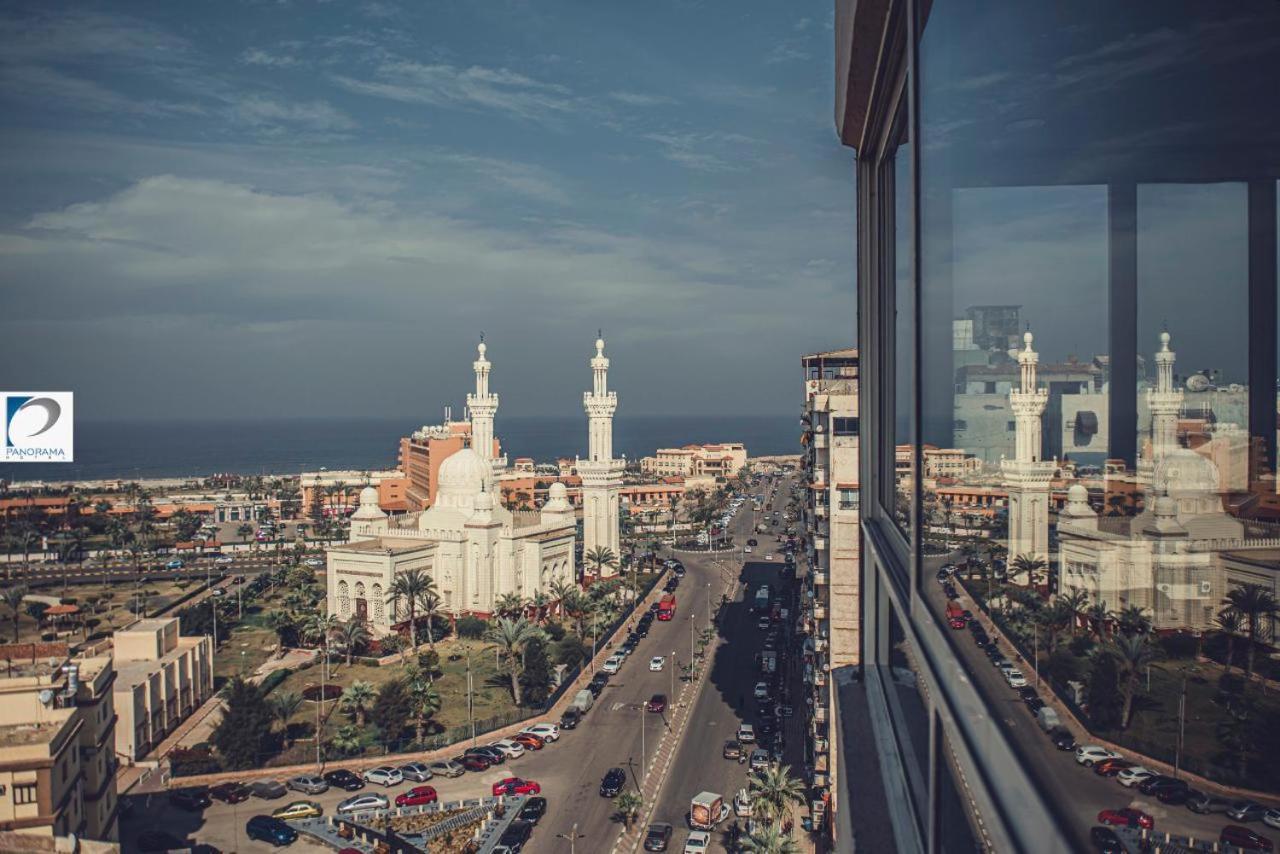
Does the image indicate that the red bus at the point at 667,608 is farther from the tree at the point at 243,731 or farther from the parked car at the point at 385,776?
the tree at the point at 243,731

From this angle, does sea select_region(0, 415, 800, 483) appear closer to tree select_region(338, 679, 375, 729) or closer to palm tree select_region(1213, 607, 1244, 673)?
tree select_region(338, 679, 375, 729)

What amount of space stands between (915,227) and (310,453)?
150154mm

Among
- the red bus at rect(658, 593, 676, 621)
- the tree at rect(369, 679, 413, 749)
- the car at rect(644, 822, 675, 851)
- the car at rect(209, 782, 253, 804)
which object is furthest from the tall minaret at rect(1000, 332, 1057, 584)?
the red bus at rect(658, 593, 676, 621)

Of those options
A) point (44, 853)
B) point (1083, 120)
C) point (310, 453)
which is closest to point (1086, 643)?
point (1083, 120)

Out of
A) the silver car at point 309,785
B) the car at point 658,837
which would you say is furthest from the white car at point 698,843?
the silver car at point 309,785

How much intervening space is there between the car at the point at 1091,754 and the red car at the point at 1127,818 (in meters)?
0.07

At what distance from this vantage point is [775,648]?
976 inches

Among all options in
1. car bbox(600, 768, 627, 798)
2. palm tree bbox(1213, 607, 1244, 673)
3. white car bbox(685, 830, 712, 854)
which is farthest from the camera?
car bbox(600, 768, 627, 798)

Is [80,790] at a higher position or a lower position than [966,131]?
lower

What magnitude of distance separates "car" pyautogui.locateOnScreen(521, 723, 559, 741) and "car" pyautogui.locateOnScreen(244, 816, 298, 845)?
5.21 meters

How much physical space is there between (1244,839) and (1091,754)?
22 cm

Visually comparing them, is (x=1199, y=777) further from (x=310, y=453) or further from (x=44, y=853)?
(x=310, y=453)

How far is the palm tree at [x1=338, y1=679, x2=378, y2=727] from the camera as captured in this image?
19.0 metres

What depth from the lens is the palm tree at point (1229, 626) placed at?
82 cm
